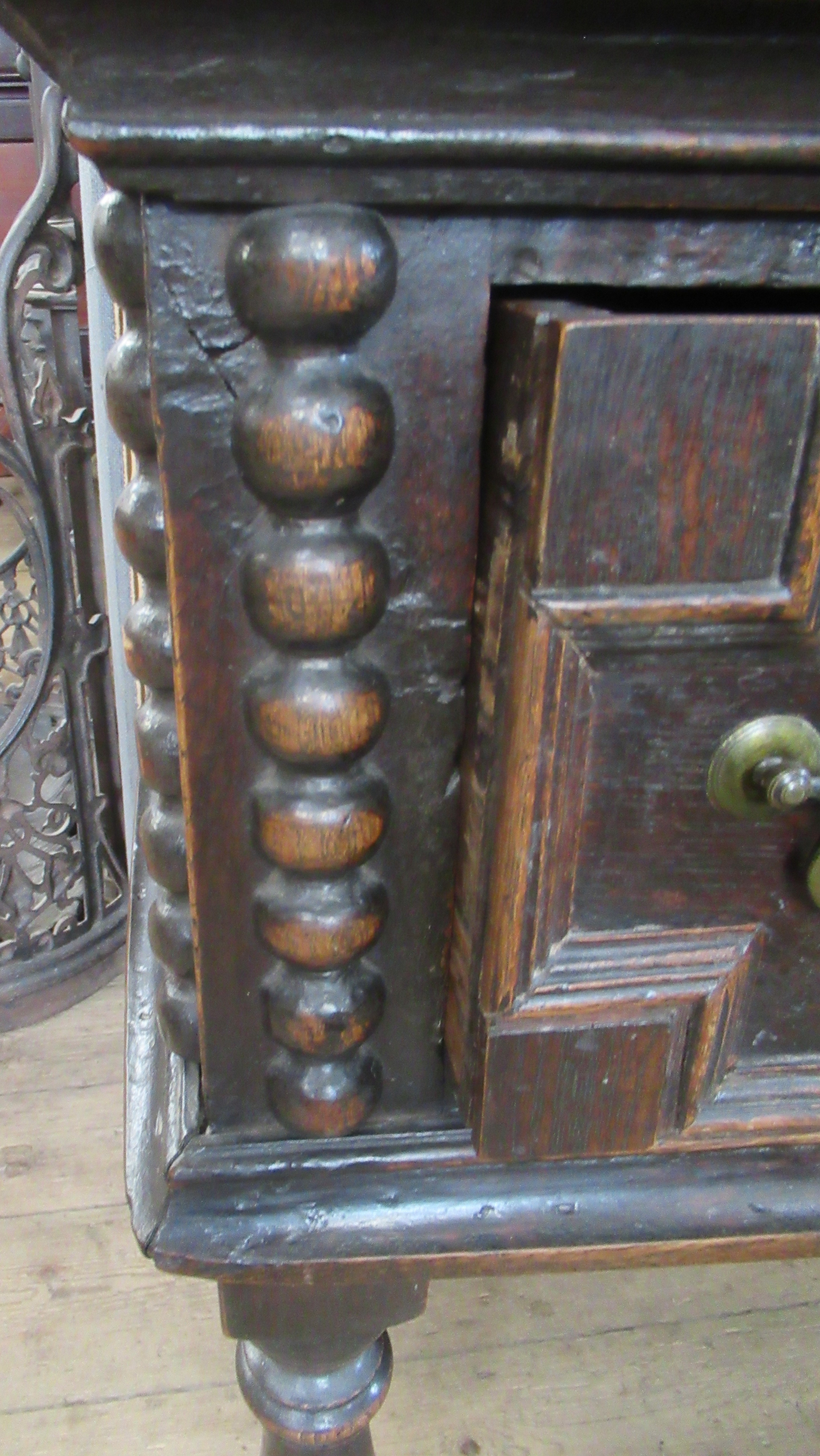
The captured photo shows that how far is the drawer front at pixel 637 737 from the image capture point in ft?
1.02

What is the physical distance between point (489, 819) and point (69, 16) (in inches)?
10.2

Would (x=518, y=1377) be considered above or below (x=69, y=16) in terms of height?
below

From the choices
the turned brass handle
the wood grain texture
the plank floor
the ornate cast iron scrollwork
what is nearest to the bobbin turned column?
the wood grain texture

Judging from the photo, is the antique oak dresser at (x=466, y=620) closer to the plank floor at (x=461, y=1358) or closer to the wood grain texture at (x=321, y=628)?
the wood grain texture at (x=321, y=628)

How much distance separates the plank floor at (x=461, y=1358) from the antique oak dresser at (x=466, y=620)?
0.48m

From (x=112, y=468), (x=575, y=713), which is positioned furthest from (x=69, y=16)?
(x=112, y=468)

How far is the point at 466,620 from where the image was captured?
37 cm

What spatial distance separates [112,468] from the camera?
3.25ft

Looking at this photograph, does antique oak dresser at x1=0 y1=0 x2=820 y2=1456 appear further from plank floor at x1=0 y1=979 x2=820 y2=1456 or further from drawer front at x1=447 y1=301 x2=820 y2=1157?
plank floor at x1=0 y1=979 x2=820 y2=1456

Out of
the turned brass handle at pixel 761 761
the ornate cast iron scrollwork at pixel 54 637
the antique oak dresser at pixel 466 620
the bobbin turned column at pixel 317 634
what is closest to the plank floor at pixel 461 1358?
the ornate cast iron scrollwork at pixel 54 637

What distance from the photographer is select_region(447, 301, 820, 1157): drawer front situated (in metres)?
0.31

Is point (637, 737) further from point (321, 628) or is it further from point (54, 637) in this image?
point (54, 637)

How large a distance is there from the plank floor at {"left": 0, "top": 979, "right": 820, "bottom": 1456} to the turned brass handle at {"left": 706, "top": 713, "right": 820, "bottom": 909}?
0.69 metres

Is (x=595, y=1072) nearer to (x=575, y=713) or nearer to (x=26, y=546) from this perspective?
(x=575, y=713)
